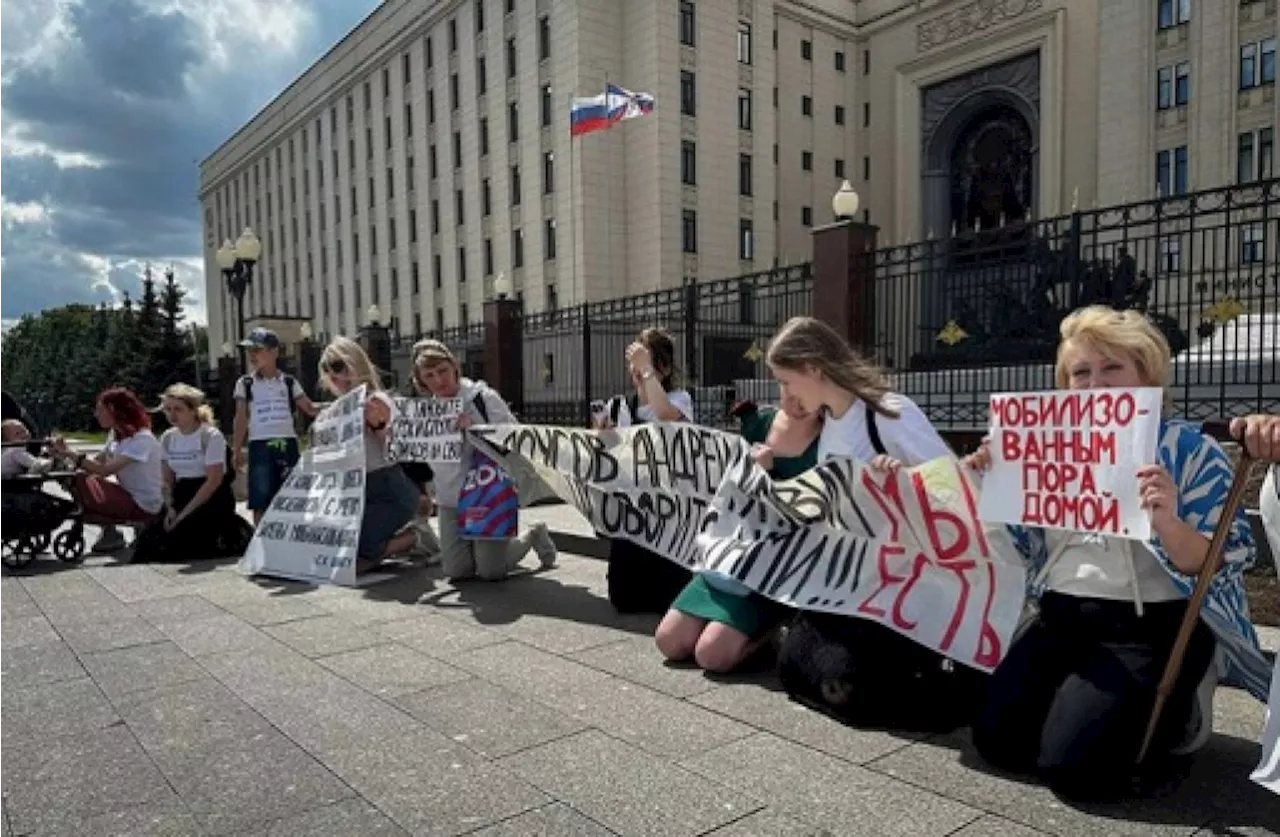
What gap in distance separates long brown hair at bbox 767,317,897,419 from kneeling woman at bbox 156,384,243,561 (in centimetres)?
581

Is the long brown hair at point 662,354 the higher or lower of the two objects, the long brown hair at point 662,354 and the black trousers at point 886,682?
the higher

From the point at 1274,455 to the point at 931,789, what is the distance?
59.1 inches

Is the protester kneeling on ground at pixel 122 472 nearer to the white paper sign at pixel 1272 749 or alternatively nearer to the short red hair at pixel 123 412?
the short red hair at pixel 123 412

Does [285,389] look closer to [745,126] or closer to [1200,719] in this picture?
[1200,719]

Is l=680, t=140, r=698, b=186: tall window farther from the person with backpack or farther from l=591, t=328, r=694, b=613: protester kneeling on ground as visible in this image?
l=591, t=328, r=694, b=613: protester kneeling on ground

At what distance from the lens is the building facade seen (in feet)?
109

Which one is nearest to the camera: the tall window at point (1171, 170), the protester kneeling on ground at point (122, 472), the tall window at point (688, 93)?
the protester kneeling on ground at point (122, 472)

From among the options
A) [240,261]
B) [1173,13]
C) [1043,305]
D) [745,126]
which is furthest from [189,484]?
[745,126]

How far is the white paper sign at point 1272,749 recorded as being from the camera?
2.73m

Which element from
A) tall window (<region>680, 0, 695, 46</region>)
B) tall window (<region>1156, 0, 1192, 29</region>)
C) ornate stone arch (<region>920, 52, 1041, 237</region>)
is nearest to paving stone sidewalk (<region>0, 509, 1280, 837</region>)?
tall window (<region>1156, 0, 1192, 29</region>)

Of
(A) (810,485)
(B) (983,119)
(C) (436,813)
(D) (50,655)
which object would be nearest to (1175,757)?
(A) (810,485)

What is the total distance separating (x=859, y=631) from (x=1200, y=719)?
48.3 inches

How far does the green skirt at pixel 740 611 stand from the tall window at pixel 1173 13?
1428 inches

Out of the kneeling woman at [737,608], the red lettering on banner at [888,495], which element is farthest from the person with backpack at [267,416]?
the red lettering on banner at [888,495]
